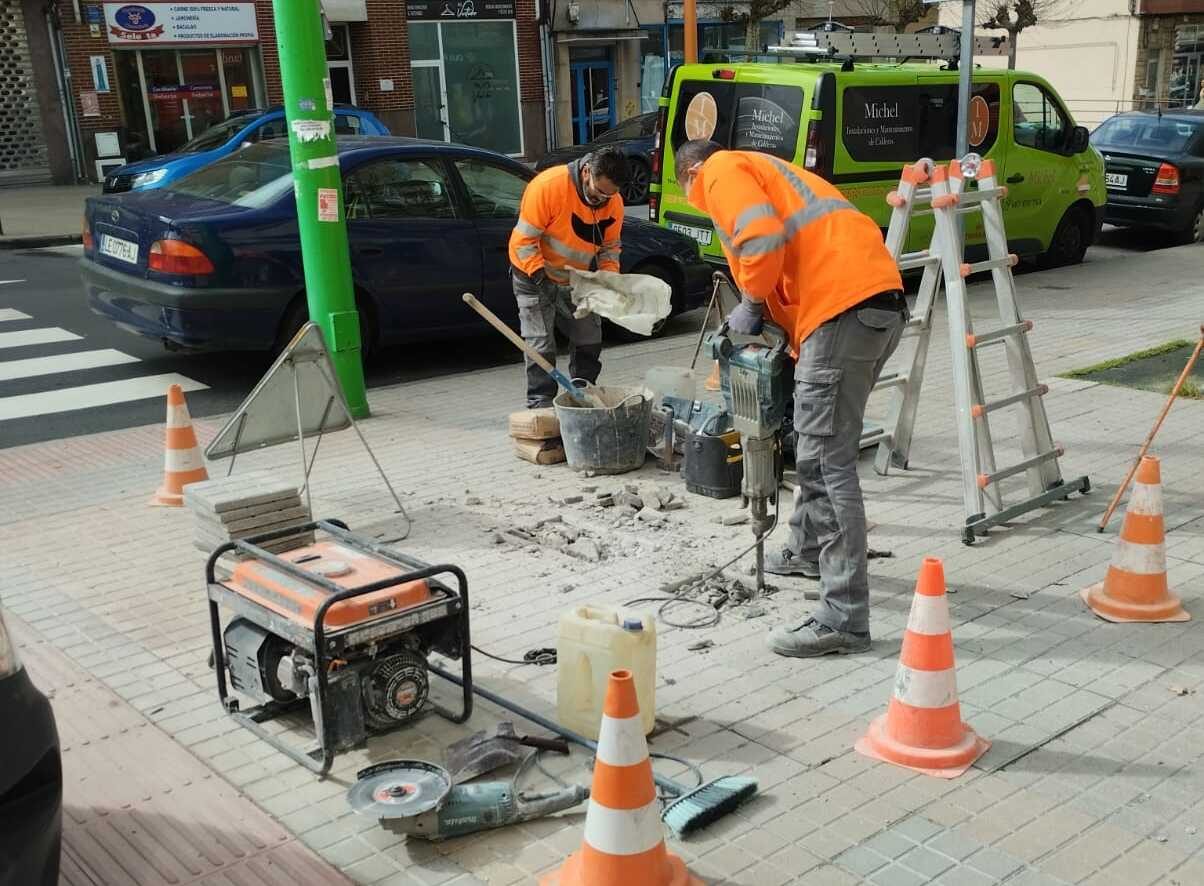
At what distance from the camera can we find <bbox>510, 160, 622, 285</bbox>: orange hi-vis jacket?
728 centimetres

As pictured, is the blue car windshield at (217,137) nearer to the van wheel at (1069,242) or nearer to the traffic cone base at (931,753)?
the van wheel at (1069,242)

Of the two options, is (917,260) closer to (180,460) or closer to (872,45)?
(180,460)

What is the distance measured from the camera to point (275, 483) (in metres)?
5.51

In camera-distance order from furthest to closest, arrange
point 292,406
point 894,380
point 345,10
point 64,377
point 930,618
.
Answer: point 345,10 < point 64,377 < point 894,380 < point 292,406 < point 930,618

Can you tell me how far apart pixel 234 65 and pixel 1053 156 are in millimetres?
19282

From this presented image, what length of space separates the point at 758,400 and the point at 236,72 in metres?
24.8

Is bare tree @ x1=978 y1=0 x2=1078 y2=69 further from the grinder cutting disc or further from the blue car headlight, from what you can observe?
the grinder cutting disc

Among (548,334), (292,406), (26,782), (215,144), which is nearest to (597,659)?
(26,782)

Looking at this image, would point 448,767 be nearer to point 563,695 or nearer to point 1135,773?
point 563,695

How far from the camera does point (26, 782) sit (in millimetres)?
2641

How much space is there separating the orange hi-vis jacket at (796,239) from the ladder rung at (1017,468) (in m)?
1.46

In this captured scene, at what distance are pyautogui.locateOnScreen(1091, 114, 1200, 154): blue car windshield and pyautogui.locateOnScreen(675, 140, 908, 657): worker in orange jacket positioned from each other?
12771mm

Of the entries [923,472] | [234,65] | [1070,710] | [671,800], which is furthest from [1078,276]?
[234,65]

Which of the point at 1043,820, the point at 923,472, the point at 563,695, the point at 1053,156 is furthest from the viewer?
the point at 1053,156
